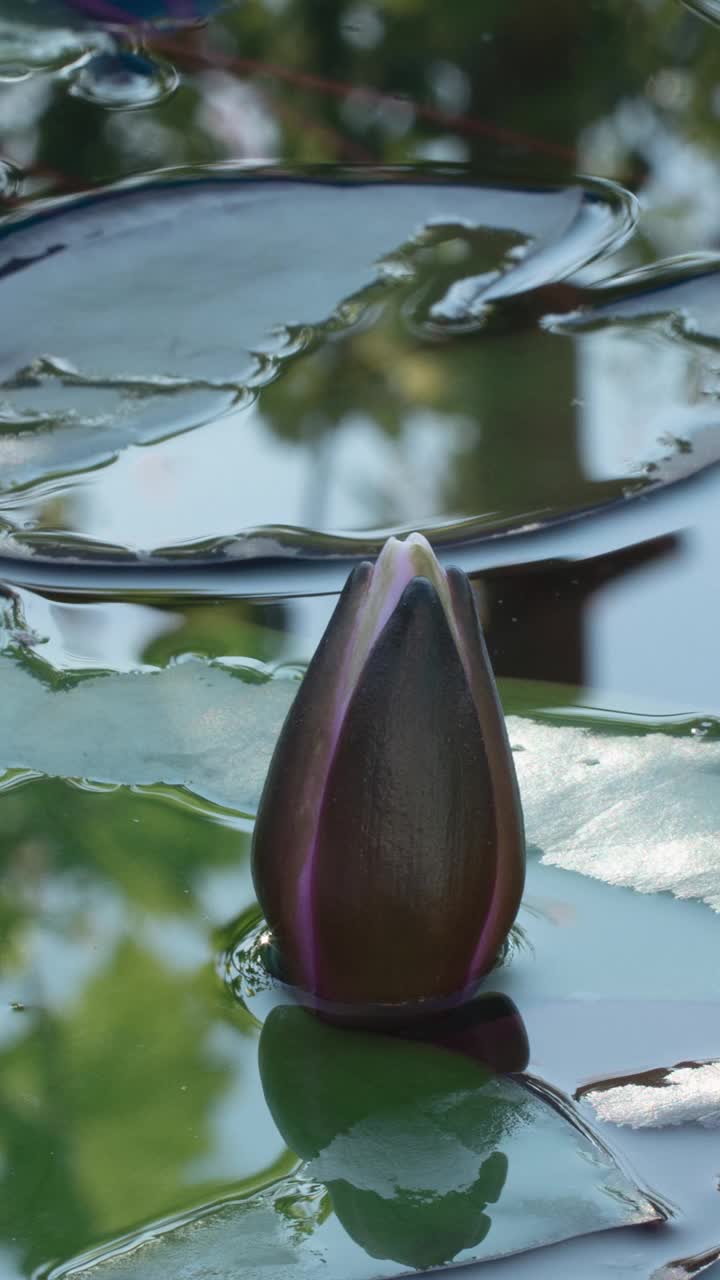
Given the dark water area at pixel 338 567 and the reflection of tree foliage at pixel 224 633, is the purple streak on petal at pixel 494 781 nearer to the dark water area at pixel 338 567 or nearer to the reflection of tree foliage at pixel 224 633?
the dark water area at pixel 338 567

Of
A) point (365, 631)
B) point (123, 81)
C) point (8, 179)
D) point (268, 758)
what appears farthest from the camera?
point (123, 81)

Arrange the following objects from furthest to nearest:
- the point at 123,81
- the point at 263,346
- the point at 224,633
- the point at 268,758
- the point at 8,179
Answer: the point at 123,81, the point at 8,179, the point at 263,346, the point at 224,633, the point at 268,758

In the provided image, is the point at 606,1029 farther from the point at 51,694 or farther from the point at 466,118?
the point at 466,118

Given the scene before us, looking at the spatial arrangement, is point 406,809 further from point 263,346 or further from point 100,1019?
point 263,346

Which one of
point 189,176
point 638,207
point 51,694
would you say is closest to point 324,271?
point 189,176

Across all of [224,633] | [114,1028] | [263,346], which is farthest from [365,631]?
[263,346]

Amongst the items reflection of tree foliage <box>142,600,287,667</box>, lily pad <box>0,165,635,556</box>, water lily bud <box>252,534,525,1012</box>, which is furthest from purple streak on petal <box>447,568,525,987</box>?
lily pad <box>0,165,635,556</box>

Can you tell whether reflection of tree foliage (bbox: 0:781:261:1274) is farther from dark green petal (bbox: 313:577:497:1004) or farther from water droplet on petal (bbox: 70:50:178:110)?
water droplet on petal (bbox: 70:50:178:110)
